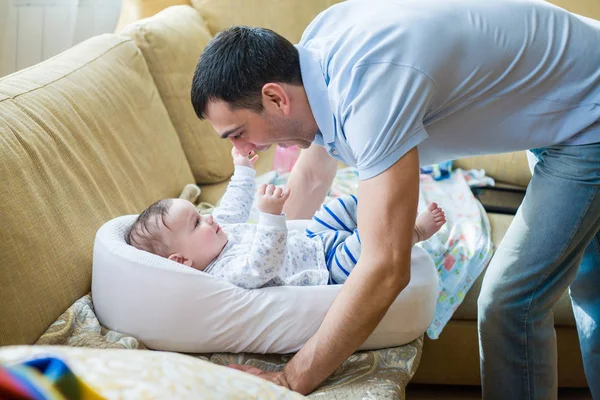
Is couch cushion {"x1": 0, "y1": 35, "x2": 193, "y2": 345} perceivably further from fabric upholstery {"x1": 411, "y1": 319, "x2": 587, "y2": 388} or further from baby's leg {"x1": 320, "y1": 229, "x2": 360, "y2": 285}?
fabric upholstery {"x1": 411, "y1": 319, "x2": 587, "y2": 388}

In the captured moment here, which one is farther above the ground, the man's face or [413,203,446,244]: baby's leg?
the man's face

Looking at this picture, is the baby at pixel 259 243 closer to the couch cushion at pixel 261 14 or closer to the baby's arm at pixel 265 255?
the baby's arm at pixel 265 255

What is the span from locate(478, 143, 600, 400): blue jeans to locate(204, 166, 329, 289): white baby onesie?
1.33ft

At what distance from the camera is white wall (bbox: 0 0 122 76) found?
2.86 m

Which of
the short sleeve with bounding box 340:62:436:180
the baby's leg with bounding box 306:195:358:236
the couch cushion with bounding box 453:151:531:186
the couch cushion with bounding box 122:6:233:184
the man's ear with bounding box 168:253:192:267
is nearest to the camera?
the short sleeve with bounding box 340:62:436:180

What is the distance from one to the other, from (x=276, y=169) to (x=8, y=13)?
4.10 feet

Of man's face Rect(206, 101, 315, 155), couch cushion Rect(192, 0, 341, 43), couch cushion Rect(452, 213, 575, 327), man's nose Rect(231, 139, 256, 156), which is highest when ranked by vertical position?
man's face Rect(206, 101, 315, 155)

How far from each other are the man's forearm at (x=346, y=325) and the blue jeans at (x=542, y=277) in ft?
1.15

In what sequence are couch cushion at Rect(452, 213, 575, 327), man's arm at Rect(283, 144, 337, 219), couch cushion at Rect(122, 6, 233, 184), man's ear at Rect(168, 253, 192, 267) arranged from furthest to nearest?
couch cushion at Rect(122, 6, 233, 184), couch cushion at Rect(452, 213, 575, 327), man's arm at Rect(283, 144, 337, 219), man's ear at Rect(168, 253, 192, 267)

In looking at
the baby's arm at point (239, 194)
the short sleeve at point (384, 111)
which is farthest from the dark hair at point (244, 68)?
the baby's arm at point (239, 194)

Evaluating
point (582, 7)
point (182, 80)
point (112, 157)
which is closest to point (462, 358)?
point (112, 157)

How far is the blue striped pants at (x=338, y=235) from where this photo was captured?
5.36 ft

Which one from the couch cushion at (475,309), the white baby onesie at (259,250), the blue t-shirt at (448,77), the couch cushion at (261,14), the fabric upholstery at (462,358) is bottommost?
the fabric upholstery at (462,358)

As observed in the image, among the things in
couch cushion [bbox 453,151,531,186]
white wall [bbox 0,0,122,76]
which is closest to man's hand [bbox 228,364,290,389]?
couch cushion [bbox 453,151,531,186]
